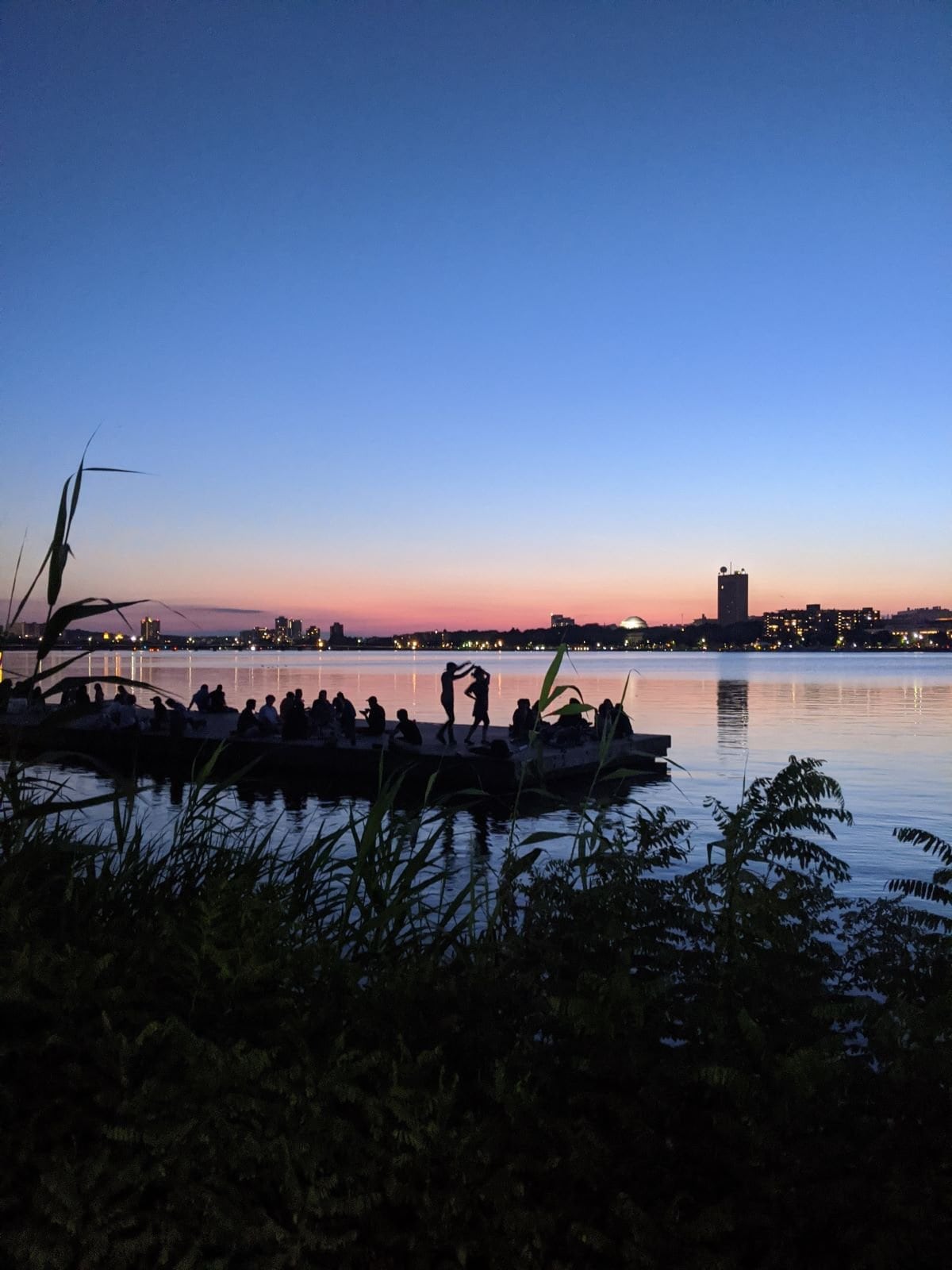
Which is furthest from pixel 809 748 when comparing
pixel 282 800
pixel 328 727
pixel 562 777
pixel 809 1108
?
pixel 809 1108

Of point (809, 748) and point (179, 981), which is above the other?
point (179, 981)

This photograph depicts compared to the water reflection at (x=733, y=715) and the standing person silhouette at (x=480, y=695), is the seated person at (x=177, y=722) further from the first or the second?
the water reflection at (x=733, y=715)

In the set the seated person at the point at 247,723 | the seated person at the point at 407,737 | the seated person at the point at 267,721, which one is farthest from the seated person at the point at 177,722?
the seated person at the point at 407,737

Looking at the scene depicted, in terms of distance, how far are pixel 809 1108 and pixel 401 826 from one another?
144 inches

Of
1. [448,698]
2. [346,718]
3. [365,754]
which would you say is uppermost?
[448,698]

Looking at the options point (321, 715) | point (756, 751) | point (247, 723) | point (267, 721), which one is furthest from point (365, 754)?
point (756, 751)

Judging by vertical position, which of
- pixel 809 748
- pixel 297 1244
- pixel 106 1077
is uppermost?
pixel 106 1077

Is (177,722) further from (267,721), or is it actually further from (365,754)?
(365,754)

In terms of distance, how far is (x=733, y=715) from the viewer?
2500 inches

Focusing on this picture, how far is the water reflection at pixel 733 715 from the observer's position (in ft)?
155

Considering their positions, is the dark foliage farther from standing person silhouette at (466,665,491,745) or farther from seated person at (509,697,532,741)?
seated person at (509,697,532,741)

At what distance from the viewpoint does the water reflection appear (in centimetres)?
4736

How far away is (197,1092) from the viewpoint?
3.00 metres

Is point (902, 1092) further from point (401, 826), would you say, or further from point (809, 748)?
point (809, 748)
